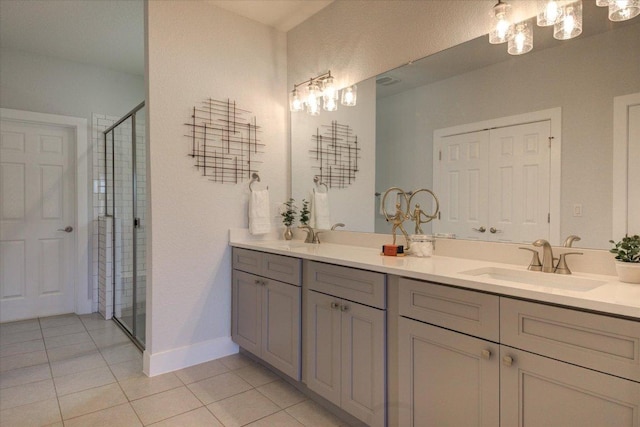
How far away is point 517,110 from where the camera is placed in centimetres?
174

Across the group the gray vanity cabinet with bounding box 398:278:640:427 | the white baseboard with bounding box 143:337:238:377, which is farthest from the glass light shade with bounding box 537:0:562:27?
the white baseboard with bounding box 143:337:238:377

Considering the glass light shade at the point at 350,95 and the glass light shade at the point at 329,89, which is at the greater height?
the glass light shade at the point at 329,89

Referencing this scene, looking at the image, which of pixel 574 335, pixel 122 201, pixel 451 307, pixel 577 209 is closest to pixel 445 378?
pixel 451 307

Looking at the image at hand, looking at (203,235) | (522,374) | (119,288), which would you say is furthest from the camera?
(119,288)

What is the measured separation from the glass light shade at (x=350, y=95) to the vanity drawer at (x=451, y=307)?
147cm

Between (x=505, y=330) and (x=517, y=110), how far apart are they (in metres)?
1.05

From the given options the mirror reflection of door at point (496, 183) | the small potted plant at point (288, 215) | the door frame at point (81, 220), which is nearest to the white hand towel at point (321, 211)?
the small potted plant at point (288, 215)

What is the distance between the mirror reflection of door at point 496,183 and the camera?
1.65m

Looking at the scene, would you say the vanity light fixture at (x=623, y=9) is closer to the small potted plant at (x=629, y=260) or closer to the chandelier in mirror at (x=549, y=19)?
the chandelier in mirror at (x=549, y=19)

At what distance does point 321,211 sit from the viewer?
112 inches

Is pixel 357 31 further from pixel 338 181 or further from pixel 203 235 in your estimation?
pixel 203 235

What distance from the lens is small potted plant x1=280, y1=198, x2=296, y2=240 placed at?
2.99 m

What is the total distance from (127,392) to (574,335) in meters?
2.32

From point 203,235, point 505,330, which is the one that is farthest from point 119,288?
point 505,330
